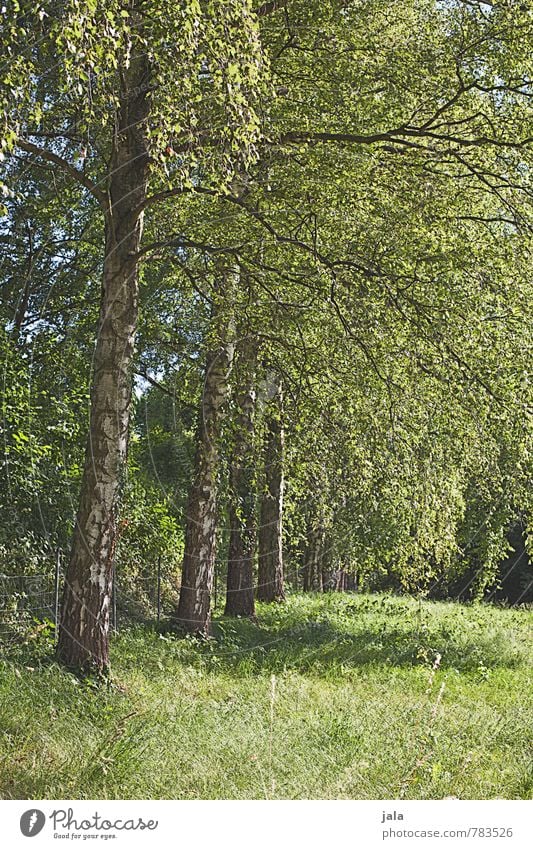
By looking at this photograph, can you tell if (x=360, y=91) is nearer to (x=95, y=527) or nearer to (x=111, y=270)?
(x=111, y=270)

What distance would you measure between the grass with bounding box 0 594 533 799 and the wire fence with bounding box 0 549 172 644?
0.42 m

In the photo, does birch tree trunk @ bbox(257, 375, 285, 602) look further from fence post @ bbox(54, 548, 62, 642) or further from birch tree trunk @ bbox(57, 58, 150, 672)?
birch tree trunk @ bbox(57, 58, 150, 672)

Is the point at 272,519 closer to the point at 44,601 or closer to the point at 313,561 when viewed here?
the point at 313,561

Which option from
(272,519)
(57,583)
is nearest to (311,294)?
(57,583)

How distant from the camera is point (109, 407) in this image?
8062 millimetres

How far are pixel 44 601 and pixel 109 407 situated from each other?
2.82m

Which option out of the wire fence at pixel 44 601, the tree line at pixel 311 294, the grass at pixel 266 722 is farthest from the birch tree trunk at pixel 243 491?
the grass at pixel 266 722

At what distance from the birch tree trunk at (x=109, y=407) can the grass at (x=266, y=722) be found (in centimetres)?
46

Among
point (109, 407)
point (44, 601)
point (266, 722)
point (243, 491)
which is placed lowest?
point (266, 722)

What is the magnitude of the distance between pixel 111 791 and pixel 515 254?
643 cm

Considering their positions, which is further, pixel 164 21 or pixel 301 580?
pixel 301 580

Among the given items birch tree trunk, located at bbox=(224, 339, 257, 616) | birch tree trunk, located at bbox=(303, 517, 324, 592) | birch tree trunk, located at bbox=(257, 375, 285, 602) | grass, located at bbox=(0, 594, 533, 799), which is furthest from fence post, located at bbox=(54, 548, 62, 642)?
birch tree trunk, located at bbox=(303, 517, 324, 592)

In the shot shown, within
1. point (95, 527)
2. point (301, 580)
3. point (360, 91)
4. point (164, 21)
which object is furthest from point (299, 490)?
point (301, 580)

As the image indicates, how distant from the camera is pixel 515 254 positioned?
9500mm
